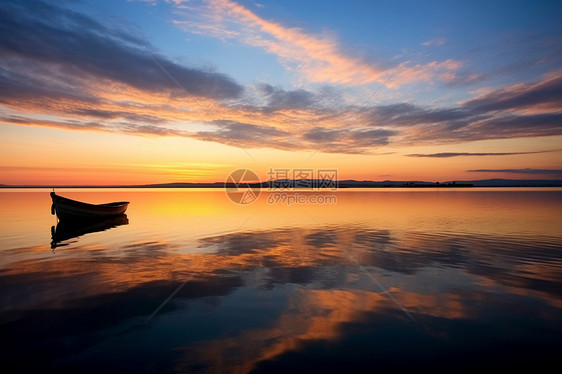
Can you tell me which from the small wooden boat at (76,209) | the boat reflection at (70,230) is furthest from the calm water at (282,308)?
the small wooden boat at (76,209)

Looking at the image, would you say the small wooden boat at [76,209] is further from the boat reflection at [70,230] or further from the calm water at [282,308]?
the calm water at [282,308]

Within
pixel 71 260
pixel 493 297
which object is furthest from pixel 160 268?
pixel 493 297

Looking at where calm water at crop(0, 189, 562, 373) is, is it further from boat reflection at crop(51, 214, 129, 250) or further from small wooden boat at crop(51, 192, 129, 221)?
small wooden boat at crop(51, 192, 129, 221)

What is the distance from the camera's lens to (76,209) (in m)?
33.8

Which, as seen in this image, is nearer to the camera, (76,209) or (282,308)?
(282,308)

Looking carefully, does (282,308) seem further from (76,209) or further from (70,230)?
(76,209)

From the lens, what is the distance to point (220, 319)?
8547mm

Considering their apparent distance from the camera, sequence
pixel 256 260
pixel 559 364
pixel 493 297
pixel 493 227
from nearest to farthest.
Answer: pixel 559 364 < pixel 493 297 < pixel 256 260 < pixel 493 227

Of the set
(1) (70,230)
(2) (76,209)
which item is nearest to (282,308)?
(1) (70,230)

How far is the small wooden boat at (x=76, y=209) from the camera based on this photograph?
32.9 meters

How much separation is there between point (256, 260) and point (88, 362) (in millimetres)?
9829

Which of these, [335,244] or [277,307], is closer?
[277,307]

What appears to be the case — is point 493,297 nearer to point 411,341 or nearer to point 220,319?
point 411,341

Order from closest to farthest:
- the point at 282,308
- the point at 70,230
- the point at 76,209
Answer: the point at 282,308
the point at 70,230
the point at 76,209
